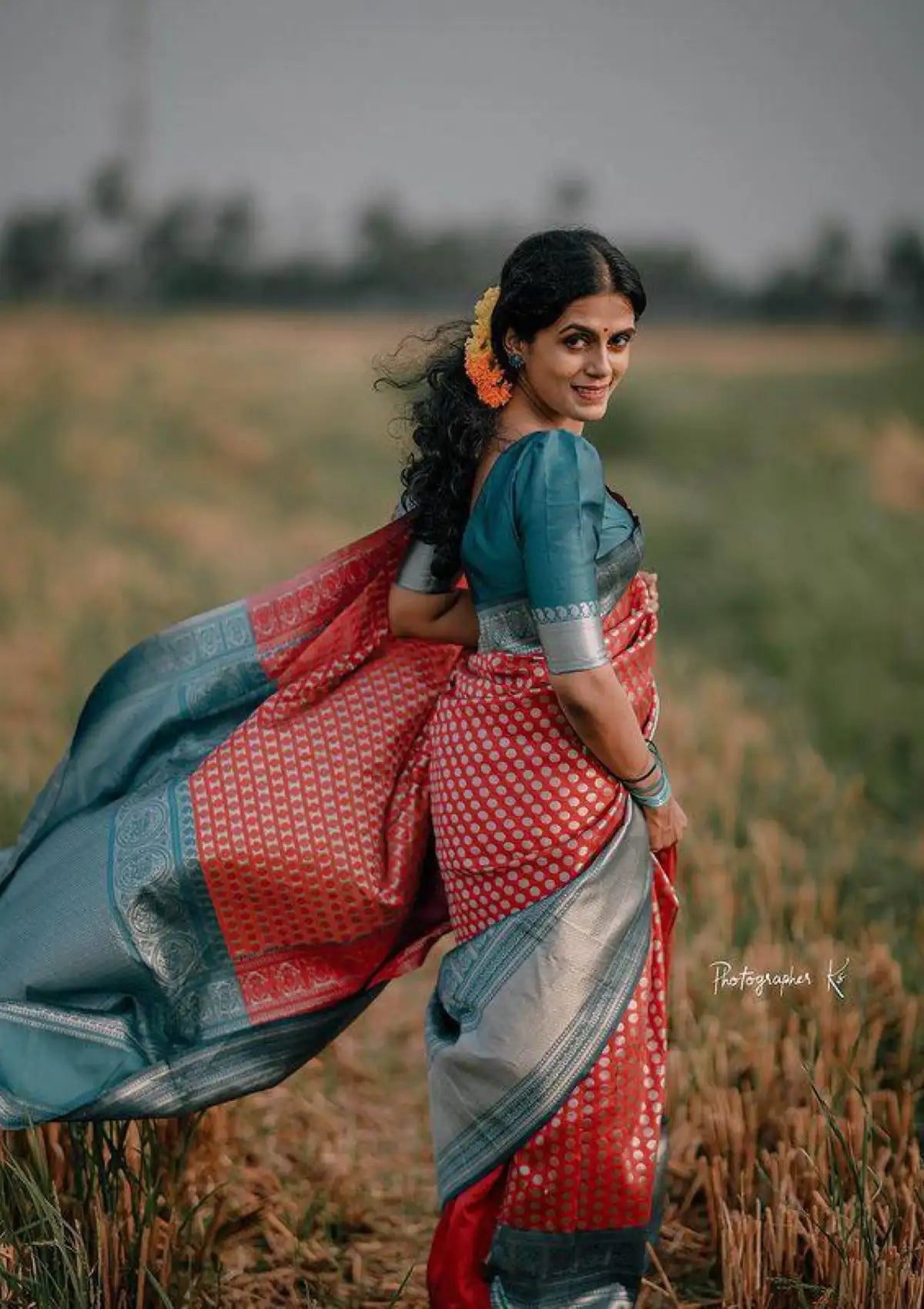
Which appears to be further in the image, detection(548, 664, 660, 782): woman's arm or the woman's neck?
the woman's neck

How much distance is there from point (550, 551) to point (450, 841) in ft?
1.77

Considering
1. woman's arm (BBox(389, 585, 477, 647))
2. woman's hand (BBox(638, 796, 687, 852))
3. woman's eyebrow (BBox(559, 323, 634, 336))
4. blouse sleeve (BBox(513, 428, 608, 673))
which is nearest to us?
blouse sleeve (BBox(513, 428, 608, 673))

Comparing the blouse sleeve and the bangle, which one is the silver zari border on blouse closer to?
the blouse sleeve

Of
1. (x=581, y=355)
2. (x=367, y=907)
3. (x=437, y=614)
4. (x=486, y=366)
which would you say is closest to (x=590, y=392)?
(x=581, y=355)

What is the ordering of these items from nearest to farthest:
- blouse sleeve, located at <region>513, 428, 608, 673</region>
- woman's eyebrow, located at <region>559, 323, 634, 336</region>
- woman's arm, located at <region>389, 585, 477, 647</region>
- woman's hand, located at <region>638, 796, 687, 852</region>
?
1. blouse sleeve, located at <region>513, 428, 608, 673</region>
2. woman's eyebrow, located at <region>559, 323, 634, 336</region>
3. woman's hand, located at <region>638, 796, 687, 852</region>
4. woman's arm, located at <region>389, 585, 477, 647</region>

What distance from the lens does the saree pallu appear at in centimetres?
215

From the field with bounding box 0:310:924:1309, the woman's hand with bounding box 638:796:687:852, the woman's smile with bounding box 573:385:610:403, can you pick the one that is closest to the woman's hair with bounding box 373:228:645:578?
the woman's smile with bounding box 573:385:610:403

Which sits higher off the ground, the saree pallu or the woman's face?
the woman's face

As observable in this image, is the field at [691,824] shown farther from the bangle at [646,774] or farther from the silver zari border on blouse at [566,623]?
the bangle at [646,774]

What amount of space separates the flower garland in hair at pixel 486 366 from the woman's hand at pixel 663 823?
2.34ft

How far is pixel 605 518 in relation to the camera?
221 cm

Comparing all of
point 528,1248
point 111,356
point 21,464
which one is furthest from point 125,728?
point 111,356

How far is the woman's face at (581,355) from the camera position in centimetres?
212

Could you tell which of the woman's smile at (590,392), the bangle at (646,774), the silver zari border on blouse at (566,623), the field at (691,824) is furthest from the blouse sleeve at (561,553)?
the field at (691,824)
